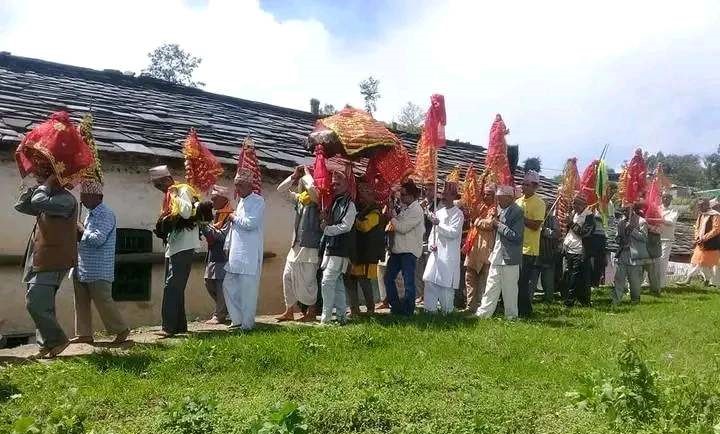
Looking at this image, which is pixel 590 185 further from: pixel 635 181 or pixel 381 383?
pixel 381 383

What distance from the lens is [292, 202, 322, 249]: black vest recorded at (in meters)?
8.52

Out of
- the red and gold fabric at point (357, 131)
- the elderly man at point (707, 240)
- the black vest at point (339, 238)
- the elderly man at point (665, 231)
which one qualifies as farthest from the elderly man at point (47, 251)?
the elderly man at point (707, 240)

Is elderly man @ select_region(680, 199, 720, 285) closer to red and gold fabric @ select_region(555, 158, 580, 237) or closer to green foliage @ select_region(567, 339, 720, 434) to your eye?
red and gold fabric @ select_region(555, 158, 580, 237)

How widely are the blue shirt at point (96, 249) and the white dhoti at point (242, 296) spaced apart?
1512 mm

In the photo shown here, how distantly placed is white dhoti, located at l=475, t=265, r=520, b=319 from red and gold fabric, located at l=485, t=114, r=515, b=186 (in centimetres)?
217

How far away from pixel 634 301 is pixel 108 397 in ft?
31.5

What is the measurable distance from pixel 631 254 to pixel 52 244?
9.50 meters

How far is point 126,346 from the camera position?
6961 millimetres

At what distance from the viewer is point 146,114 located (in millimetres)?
12430

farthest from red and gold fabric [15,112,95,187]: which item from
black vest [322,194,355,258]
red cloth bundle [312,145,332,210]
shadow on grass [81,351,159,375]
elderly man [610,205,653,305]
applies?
elderly man [610,205,653,305]

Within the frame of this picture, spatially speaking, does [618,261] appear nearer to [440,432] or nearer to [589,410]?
[589,410]

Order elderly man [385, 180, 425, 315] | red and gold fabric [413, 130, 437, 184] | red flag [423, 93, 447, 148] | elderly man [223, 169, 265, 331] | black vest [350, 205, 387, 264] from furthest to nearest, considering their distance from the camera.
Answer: red and gold fabric [413, 130, 437, 184], red flag [423, 93, 447, 148], elderly man [385, 180, 425, 315], black vest [350, 205, 387, 264], elderly man [223, 169, 265, 331]

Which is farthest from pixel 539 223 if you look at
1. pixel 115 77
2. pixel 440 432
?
pixel 115 77

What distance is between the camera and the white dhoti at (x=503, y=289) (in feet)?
29.2
